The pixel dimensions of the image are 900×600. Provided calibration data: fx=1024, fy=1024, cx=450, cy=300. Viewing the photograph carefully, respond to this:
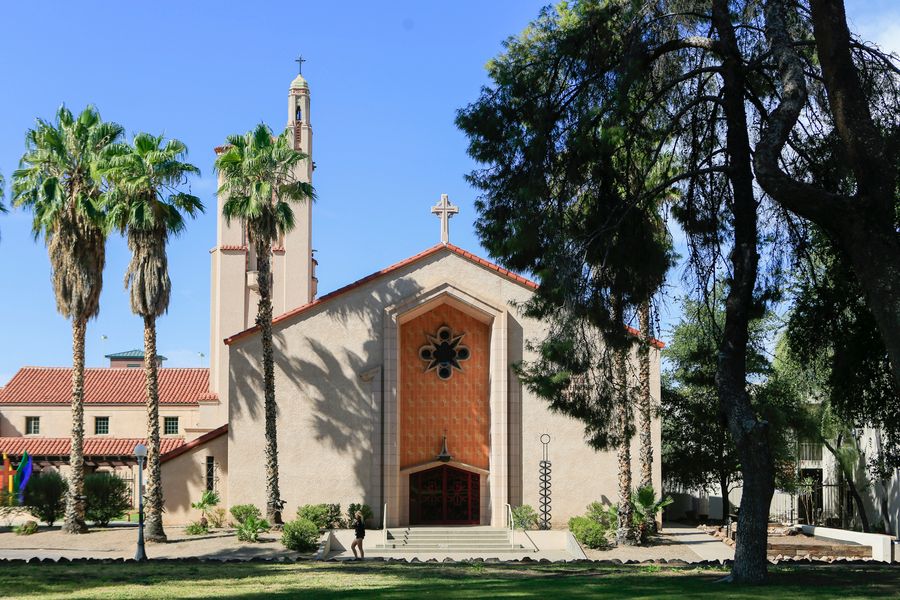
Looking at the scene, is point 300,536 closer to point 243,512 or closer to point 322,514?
point 322,514

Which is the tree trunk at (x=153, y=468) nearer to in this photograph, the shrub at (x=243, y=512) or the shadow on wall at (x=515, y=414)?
the shrub at (x=243, y=512)

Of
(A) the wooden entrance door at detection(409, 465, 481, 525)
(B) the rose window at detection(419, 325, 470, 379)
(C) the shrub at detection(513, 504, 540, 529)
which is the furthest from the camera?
(B) the rose window at detection(419, 325, 470, 379)

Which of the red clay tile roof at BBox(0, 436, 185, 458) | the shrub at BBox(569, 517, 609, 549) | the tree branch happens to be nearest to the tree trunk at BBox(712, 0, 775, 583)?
the tree branch

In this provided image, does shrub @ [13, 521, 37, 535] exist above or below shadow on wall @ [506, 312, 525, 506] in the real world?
below

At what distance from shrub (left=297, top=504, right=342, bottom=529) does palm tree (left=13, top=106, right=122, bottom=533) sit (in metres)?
7.51

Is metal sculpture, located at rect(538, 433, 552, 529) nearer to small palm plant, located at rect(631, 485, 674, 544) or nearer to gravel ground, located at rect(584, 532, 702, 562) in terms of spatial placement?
small palm plant, located at rect(631, 485, 674, 544)

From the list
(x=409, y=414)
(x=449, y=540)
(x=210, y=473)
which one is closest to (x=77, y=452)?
(x=210, y=473)

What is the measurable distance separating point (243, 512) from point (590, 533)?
451 inches

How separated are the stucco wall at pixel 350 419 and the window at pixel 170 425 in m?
23.1

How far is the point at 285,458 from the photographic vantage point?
3525cm

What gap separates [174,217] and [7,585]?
16.9 m

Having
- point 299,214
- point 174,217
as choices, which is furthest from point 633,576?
point 299,214

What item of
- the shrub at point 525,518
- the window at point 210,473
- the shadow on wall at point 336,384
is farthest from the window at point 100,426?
the shrub at point 525,518

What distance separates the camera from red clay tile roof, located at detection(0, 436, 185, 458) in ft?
167
